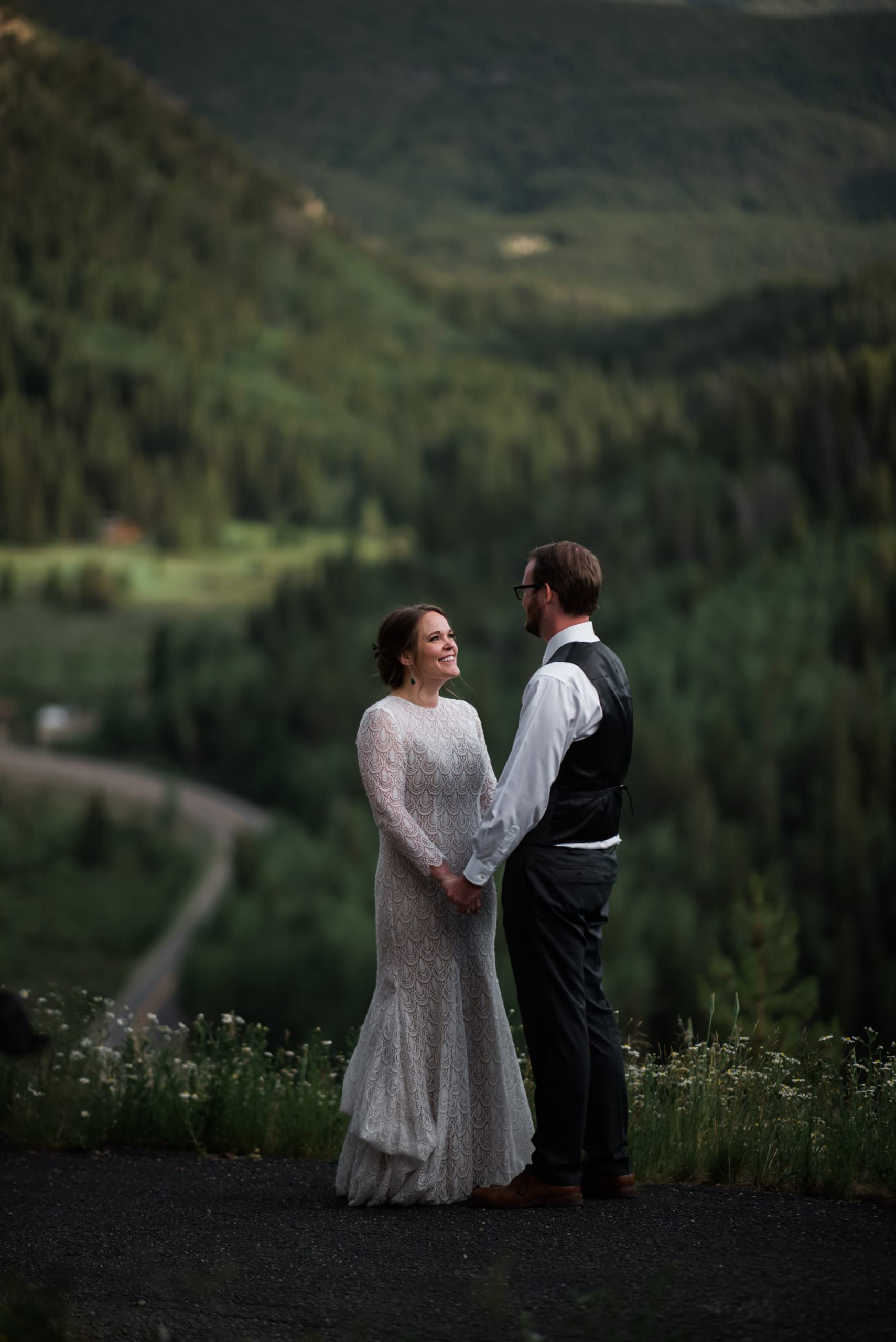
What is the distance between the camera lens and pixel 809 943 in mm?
48500

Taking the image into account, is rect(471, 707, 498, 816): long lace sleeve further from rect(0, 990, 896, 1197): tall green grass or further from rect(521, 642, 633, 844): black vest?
rect(0, 990, 896, 1197): tall green grass

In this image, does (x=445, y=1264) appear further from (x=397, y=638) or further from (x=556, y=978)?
(x=397, y=638)

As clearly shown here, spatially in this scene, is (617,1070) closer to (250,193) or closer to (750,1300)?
(750,1300)

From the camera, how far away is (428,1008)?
4012 mm

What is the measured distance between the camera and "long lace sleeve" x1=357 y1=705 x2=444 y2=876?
154 inches

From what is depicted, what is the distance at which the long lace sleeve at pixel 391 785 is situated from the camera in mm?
3918

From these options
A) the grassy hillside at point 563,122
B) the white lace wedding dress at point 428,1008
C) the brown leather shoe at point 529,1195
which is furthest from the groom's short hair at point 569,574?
the grassy hillside at point 563,122

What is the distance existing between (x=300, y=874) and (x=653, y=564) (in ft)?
114

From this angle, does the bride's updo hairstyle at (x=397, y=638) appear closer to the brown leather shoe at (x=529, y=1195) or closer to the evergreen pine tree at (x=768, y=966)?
the brown leather shoe at (x=529, y=1195)

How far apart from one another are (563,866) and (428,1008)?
23.7 inches

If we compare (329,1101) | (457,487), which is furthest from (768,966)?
(457,487)

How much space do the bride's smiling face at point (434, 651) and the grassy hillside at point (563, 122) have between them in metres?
89.3

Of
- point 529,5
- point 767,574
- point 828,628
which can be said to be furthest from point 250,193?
point 828,628

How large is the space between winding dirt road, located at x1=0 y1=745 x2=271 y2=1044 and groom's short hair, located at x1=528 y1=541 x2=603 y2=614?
54.9m
